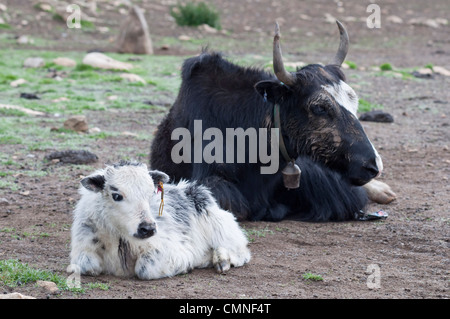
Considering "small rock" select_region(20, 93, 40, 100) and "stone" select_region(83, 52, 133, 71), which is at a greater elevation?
"stone" select_region(83, 52, 133, 71)

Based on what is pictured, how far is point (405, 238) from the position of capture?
6234 mm

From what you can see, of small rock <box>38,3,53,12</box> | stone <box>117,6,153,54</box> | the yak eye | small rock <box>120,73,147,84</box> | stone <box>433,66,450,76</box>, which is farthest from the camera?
small rock <box>38,3,53,12</box>

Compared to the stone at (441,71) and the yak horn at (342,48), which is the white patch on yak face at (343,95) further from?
the stone at (441,71)

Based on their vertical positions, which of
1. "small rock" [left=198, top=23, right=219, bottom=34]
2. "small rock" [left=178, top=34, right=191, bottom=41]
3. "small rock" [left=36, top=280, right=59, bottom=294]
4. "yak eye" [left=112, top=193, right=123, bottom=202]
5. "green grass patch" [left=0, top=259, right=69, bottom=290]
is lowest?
"green grass patch" [left=0, top=259, right=69, bottom=290]

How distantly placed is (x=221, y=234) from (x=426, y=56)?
52.8ft

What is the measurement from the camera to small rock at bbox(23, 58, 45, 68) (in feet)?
50.6

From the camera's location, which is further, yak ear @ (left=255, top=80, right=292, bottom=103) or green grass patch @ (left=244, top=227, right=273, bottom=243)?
yak ear @ (left=255, top=80, right=292, bottom=103)

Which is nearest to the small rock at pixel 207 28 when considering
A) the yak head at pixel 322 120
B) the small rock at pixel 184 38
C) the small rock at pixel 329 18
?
the small rock at pixel 184 38

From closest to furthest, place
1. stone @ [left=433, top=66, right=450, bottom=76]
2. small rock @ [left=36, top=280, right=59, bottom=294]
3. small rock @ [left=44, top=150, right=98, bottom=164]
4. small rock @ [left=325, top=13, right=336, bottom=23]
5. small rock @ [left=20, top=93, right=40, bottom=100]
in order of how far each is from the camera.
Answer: small rock @ [left=36, top=280, right=59, bottom=294]
small rock @ [left=44, top=150, right=98, bottom=164]
small rock @ [left=20, top=93, right=40, bottom=100]
stone @ [left=433, top=66, right=450, bottom=76]
small rock @ [left=325, top=13, right=336, bottom=23]

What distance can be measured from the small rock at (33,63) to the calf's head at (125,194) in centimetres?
1108

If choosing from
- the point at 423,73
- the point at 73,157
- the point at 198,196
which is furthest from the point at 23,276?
the point at 423,73

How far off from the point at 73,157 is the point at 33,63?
754 cm

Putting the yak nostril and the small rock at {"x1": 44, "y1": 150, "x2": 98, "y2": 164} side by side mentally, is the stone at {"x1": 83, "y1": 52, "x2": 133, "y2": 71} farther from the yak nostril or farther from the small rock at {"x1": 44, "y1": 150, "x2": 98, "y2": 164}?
the yak nostril

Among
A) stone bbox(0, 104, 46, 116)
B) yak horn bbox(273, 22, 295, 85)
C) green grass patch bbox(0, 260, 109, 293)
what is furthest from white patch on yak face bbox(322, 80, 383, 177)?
stone bbox(0, 104, 46, 116)
